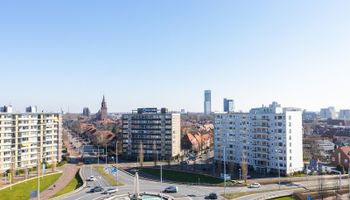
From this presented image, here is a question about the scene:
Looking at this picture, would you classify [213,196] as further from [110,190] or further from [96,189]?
[96,189]

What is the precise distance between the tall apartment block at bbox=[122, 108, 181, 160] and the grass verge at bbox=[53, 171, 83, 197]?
36132 mm

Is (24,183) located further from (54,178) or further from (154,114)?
(154,114)

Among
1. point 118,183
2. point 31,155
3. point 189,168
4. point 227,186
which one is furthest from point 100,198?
point 31,155

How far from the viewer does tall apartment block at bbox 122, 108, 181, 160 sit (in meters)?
126

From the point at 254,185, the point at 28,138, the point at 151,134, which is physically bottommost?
the point at 254,185

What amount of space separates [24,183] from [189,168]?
4648 centimetres

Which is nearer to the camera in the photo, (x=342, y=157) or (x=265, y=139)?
(x=265, y=139)

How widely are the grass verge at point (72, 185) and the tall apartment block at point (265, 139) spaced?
44.3m

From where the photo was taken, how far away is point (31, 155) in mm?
104500

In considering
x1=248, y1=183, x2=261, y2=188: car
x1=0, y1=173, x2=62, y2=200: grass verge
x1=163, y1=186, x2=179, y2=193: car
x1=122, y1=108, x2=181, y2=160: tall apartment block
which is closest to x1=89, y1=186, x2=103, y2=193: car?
x1=0, y1=173, x2=62, y2=200: grass verge

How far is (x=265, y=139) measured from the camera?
98062 mm

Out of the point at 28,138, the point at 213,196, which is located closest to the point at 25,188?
the point at 28,138

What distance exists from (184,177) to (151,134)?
41401 mm

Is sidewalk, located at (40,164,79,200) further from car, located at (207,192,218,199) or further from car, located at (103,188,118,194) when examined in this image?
car, located at (207,192,218,199)
